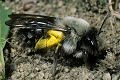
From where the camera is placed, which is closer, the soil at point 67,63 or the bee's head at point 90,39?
the bee's head at point 90,39

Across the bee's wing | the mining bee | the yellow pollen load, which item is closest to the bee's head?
the mining bee

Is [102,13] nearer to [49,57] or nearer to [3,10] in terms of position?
[49,57]

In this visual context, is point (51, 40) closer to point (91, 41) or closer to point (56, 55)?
point (56, 55)

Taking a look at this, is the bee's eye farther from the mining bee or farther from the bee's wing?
the bee's wing

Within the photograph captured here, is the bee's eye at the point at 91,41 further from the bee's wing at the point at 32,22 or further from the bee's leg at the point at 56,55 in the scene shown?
the bee's wing at the point at 32,22

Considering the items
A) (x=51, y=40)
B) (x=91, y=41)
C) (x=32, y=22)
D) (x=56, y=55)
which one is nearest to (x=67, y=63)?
(x=56, y=55)

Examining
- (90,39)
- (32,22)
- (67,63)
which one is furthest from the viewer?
(67,63)

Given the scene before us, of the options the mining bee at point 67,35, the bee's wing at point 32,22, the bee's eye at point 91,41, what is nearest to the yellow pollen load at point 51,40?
the mining bee at point 67,35
